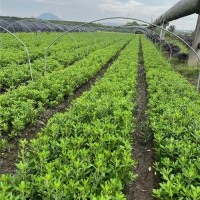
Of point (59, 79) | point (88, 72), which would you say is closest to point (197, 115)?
point (59, 79)

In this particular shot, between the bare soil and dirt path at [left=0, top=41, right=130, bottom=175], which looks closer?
the bare soil

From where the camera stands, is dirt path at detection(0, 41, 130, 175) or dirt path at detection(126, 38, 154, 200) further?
dirt path at detection(0, 41, 130, 175)

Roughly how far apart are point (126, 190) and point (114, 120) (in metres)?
1.43

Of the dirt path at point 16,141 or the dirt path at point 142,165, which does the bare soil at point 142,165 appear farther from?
the dirt path at point 16,141

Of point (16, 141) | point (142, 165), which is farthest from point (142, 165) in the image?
point (16, 141)

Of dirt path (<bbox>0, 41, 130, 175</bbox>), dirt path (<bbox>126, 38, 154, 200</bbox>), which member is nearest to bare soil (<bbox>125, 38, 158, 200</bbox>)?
dirt path (<bbox>126, 38, 154, 200</bbox>)

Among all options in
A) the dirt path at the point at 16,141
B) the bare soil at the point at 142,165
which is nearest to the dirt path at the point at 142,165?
the bare soil at the point at 142,165

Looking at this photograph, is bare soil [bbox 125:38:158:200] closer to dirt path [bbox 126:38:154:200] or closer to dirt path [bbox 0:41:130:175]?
dirt path [bbox 126:38:154:200]

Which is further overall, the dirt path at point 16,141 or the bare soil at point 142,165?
the dirt path at point 16,141

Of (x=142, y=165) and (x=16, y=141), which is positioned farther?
(x=16, y=141)

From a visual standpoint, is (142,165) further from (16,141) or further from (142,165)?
(16,141)

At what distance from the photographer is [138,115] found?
751 centimetres

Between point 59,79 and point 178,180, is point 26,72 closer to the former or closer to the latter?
point 59,79

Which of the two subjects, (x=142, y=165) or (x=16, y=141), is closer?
(x=142, y=165)
